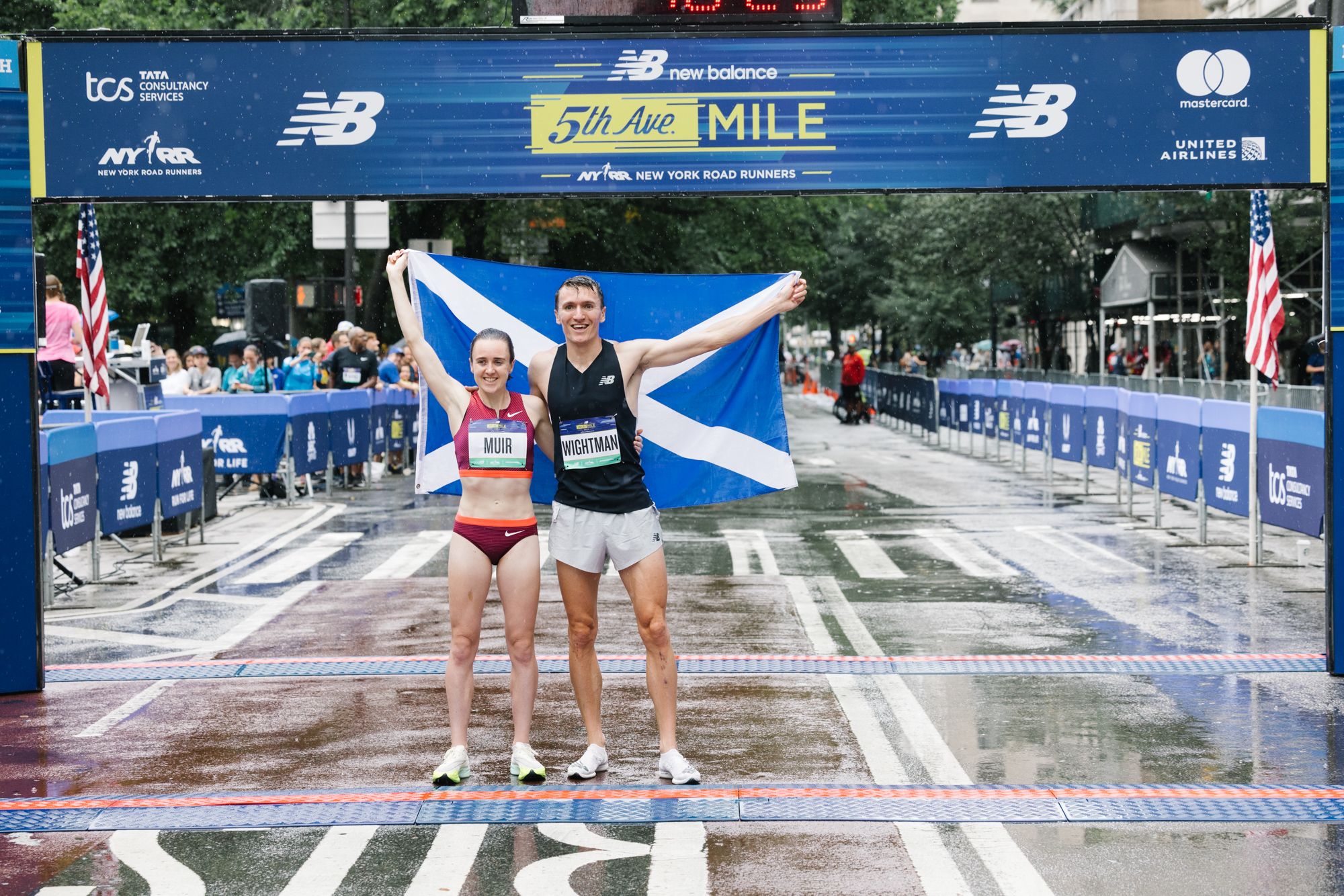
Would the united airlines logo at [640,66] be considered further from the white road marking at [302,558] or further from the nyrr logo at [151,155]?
the white road marking at [302,558]

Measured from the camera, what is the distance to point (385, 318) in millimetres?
42750

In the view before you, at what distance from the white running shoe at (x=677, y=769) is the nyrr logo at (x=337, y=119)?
176 inches

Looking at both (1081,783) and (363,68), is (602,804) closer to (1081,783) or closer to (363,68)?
(1081,783)

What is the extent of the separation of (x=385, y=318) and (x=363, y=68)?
109 ft

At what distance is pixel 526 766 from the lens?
721 cm

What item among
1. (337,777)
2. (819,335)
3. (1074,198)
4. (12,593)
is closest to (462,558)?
(337,777)

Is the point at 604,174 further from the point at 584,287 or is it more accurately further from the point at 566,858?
the point at 566,858

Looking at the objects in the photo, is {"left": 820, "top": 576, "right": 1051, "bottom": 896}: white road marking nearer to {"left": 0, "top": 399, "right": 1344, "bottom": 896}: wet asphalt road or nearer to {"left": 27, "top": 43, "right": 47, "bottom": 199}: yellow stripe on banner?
{"left": 0, "top": 399, "right": 1344, "bottom": 896}: wet asphalt road

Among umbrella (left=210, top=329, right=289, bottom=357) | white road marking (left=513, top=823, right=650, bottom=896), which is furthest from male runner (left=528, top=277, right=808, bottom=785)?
umbrella (left=210, top=329, right=289, bottom=357)

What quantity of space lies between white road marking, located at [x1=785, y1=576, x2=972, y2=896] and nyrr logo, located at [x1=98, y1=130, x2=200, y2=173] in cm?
476

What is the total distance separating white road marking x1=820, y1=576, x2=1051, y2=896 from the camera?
19.2ft

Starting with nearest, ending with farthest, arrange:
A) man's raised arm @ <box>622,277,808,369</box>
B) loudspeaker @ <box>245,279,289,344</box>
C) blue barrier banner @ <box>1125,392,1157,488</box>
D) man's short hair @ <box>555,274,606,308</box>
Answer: man's short hair @ <box>555,274,606,308</box>
man's raised arm @ <box>622,277,808,369</box>
blue barrier banner @ <box>1125,392,1157,488</box>
loudspeaker @ <box>245,279,289,344</box>

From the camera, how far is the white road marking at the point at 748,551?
14320 mm

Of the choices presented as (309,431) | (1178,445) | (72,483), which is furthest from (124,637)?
(1178,445)
